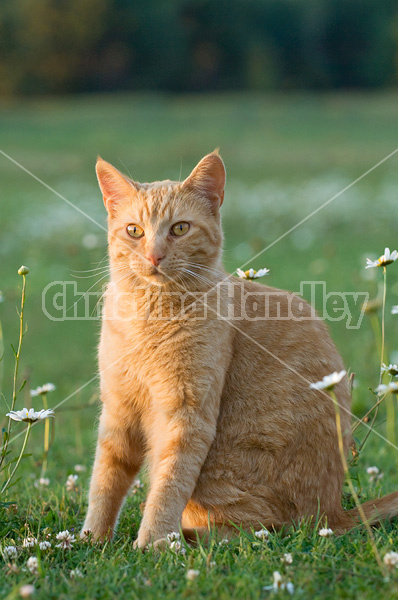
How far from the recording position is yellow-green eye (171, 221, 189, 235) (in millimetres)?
3240

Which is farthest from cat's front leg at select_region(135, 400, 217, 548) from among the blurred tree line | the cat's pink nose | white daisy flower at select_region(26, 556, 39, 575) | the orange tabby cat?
the blurred tree line

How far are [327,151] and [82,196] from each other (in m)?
7.93

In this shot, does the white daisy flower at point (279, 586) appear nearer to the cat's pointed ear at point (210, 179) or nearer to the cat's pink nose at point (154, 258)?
the cat's pink nose at point (154, 258)

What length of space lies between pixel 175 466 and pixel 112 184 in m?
1.40

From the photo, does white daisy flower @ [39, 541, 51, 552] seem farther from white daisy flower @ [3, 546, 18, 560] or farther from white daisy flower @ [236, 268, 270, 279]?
white daisy flower @ [236, 268, 270, 279]

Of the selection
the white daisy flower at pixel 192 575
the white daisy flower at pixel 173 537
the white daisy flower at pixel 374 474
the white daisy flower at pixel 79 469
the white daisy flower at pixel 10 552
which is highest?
the white daisy flower at pixel 374 474

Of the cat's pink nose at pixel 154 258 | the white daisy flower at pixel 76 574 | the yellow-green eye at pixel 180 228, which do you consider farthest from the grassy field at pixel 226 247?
the cat's pink nose at pixel 154 258

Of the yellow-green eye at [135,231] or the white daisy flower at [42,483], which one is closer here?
the yellow-green eye at [135,231]

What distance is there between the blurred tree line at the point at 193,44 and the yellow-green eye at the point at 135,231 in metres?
23.4

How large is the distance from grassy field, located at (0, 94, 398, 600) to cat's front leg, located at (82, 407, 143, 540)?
0.14 meters

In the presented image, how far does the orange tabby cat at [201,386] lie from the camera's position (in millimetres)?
2938

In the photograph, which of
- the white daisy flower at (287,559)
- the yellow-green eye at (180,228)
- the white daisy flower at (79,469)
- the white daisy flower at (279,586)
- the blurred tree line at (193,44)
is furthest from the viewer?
the blurred tree line at (193,44)

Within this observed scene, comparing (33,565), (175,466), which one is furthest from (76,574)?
(175,466)

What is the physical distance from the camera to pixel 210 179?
3.32 metres
